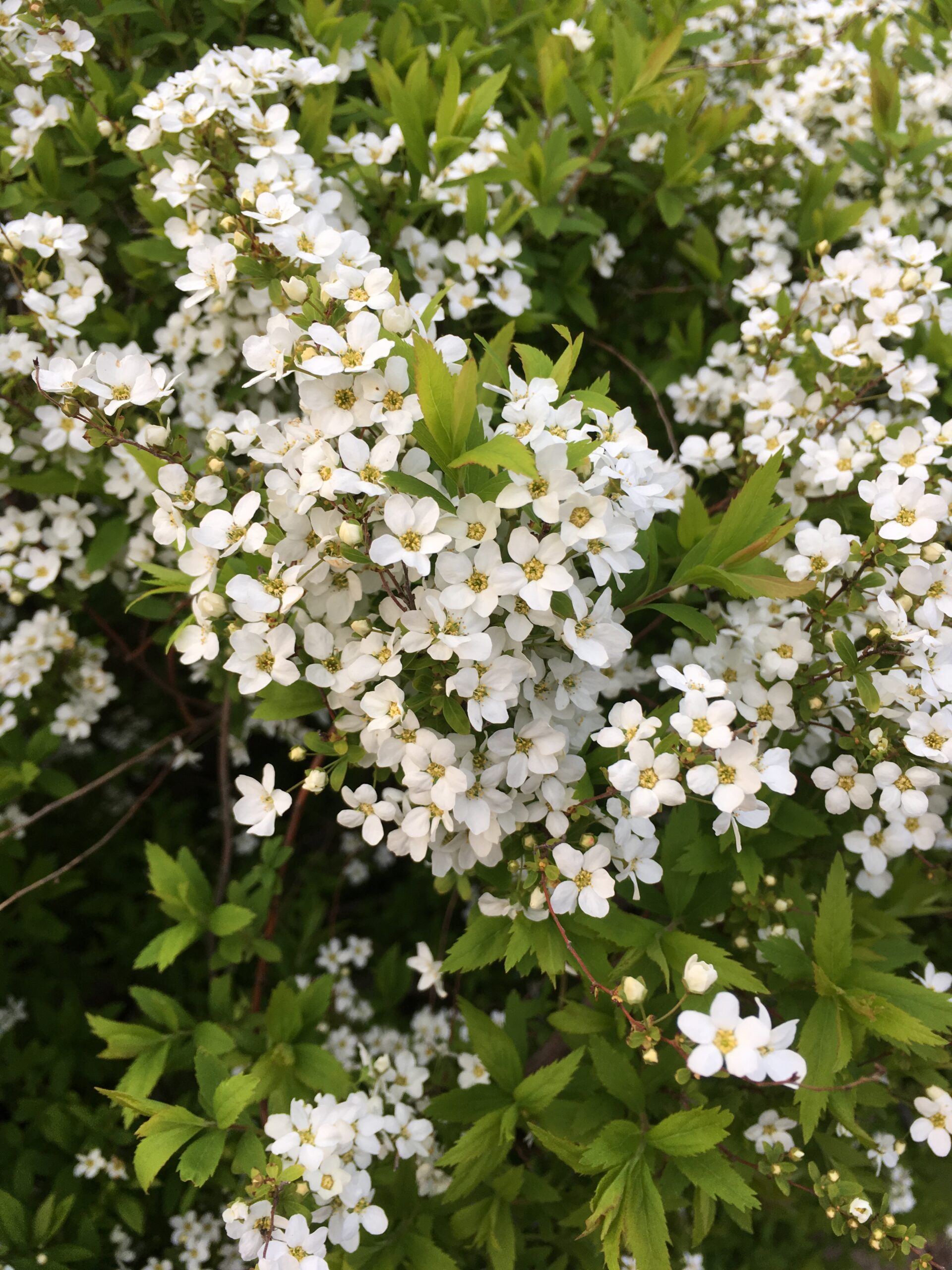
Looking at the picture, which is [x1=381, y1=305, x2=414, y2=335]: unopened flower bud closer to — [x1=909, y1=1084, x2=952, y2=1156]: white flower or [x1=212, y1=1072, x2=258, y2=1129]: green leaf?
[x1=212, y1=1072, x2=258, y2=1129]: green leaf

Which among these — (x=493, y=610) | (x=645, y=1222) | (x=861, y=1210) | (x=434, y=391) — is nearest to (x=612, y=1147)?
(x=645, y=1222)

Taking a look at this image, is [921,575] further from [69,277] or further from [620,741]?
[69,277]

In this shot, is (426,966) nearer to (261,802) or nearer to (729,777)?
(261,802)

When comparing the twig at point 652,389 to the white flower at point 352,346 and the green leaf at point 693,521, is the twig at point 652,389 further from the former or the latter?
the white flower at point 352,346

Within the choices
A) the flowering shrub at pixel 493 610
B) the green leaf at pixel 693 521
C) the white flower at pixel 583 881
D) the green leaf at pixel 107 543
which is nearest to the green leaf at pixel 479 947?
the flowering shrub at pixel 493 610

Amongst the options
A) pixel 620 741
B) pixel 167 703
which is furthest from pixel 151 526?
pixel 620 741

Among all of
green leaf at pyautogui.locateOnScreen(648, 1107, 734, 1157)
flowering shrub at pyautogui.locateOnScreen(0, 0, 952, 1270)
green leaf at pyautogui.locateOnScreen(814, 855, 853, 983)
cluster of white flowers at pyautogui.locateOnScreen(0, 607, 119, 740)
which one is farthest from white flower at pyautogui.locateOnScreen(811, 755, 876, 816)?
cluster of white flowers at pyautogui.locateOnScreen(0, 607, 119, 740)
